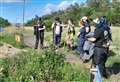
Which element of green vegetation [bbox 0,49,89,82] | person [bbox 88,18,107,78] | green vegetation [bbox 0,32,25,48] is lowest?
green vegetation [bbox 0,32,25,48]

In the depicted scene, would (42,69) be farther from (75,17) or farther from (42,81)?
(75,17)

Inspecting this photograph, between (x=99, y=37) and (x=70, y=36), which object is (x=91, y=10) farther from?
(x=99, y=37)

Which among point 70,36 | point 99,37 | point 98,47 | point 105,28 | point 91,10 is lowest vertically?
point 91,10

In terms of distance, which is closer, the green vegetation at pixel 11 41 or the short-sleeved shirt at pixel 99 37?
the short-sleeved shirt at pixel 99 37

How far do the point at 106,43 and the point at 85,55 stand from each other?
421 cm

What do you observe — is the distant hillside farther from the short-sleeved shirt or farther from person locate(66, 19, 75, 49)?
the short-sleeved shirt

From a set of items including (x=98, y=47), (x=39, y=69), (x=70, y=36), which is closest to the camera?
(x=39, y=69)

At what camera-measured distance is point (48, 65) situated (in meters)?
14.4

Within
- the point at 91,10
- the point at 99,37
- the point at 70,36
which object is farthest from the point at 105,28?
the point at 91,10

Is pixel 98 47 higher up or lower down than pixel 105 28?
lower down

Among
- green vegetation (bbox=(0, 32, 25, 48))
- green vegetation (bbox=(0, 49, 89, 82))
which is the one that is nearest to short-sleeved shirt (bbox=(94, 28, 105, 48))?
green vegetation (bbox=(0, 49, 89, 82))

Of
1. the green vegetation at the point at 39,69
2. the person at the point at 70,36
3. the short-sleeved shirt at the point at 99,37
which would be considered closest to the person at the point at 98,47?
the short-sleeved shirt at the point at 99,37

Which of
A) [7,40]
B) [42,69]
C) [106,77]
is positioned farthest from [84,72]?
[7,40]

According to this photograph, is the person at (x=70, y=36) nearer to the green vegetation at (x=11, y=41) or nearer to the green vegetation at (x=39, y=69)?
the green vegetation at (x=11, y=41)
